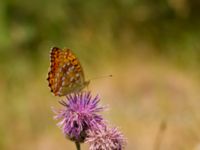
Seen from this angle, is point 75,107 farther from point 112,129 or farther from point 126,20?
point 126,20

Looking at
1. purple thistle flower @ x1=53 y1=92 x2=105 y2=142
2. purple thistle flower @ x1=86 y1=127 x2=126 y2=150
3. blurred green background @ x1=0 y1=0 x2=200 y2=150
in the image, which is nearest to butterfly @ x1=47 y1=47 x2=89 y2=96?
purple thistle flower @ x1=53 y1=92 x2=105 y2=142

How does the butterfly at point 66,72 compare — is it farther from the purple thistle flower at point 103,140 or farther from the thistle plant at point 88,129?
the purple thistle flower at point 103,140

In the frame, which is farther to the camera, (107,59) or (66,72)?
(107,59)

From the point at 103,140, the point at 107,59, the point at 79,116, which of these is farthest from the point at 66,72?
the point at 107,59

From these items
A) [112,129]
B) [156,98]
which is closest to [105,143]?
[112,129]

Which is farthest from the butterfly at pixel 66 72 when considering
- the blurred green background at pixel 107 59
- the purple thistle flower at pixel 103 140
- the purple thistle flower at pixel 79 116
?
the blurred green background at pixel 107 59

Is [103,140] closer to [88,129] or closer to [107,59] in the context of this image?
[88,129]
